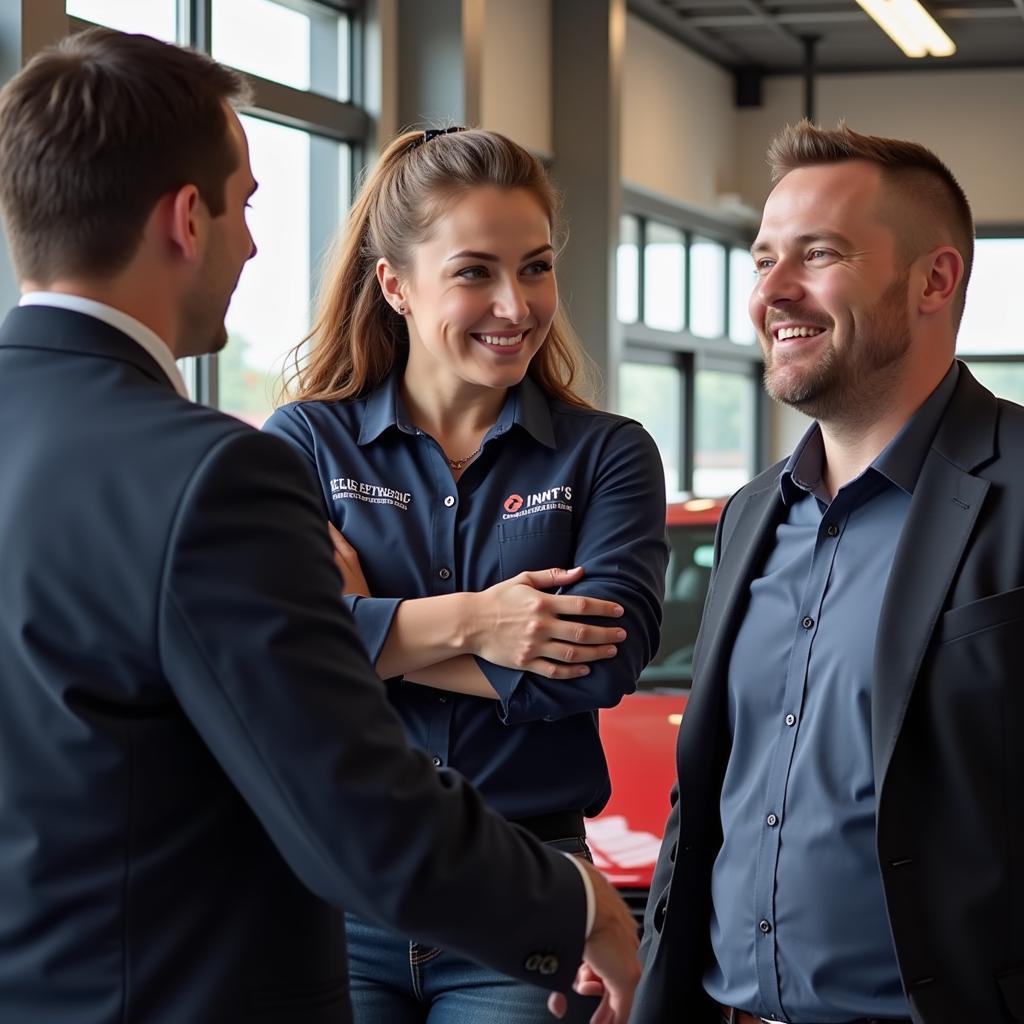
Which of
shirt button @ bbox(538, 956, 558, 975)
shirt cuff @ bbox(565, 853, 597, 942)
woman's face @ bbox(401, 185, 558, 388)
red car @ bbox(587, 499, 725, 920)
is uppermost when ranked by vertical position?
woman's face @ bbox(401, 185, 558, 388)

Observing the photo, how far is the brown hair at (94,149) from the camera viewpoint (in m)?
1.26

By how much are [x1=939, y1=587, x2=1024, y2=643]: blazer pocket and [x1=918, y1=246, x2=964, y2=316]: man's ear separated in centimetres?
45

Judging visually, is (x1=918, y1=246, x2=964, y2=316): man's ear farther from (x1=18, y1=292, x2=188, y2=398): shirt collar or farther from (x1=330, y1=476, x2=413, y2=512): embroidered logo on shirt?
(x1=18, y1=292, x2=188, y2=398): shirt collar

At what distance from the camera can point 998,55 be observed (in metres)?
11.4

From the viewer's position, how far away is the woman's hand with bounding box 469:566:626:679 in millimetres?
1860

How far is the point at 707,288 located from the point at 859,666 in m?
10.2

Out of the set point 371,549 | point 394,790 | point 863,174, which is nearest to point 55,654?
point 394,790

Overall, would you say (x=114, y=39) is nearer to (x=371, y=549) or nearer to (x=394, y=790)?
(x=394, y=790)

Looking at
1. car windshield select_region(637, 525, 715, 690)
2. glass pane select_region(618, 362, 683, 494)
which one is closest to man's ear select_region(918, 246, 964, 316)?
car windshield select_region(637, 525, 715, 690)

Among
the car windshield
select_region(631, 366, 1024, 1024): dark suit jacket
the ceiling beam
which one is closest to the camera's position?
select_region(631, 366, 1024, 1024): dark suit jacket

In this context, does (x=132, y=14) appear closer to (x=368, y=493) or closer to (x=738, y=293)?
(x=368, y=493)

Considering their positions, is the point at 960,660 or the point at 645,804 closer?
the point at 960,660

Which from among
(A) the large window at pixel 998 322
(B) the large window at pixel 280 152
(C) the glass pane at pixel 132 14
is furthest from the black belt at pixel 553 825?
(A) the large window at pixel 998 322

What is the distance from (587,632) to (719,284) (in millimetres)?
10351
